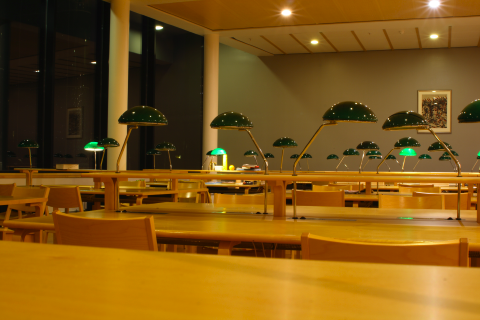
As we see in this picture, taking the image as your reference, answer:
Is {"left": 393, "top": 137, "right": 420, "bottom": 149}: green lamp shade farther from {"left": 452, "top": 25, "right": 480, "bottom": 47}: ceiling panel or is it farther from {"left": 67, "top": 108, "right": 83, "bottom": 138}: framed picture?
{"left": 452, "top": 25, "right": 480, "bottom": 47}: ceiling panel

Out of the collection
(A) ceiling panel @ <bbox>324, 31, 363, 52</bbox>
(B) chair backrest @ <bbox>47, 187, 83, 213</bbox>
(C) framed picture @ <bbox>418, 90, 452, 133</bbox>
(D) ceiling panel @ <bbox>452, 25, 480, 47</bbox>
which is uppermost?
(A) ceiling panel @ <bbox>324, 31, 363, 52</bbox>

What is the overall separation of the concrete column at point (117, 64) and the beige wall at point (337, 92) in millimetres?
4306

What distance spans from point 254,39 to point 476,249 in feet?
30.8

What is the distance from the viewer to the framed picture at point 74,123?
307 inches

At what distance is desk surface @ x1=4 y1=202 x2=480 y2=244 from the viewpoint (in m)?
1.81

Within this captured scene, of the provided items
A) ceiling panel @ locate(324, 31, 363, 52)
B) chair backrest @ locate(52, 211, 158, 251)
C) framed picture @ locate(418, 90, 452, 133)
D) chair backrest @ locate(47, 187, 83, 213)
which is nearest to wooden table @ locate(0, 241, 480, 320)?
chair backrest @ locate(52, 211, 158, 251)

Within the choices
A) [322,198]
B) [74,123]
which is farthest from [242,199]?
[74,123]

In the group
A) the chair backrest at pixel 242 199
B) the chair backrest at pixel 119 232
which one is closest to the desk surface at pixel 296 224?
the chair backrest at pixel 119 232

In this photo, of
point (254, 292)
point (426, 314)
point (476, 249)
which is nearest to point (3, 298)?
point (254, 292)

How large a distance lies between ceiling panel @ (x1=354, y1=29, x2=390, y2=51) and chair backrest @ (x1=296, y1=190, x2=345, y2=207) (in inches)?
266

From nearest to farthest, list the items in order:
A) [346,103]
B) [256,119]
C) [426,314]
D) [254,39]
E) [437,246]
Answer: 1. [426,314]
2. [437,246]
3. [346,103]
4. [254,39]
5. [256,119]

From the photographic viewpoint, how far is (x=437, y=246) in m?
1.21

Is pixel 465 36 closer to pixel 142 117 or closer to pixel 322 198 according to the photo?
pixel 322 198

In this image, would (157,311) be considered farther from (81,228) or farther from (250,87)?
(250,87)
